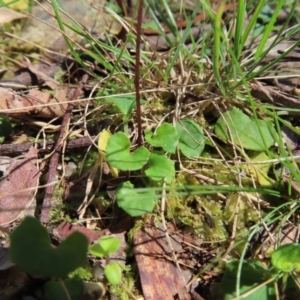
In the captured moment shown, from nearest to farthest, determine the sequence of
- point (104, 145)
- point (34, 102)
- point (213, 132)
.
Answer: point (104, 145)
point (213, 132)
point (34, 102)

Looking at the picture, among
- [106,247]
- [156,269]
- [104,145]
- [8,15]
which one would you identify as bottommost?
[156,269]

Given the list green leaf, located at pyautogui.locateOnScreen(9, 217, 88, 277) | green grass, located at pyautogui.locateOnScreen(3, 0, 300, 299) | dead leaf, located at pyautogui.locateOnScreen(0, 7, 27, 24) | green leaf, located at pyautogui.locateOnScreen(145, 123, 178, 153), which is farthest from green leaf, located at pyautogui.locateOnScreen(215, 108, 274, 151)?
dead leaf, located at pyautogui.locateOnScreen(0, 7, 27, 24)

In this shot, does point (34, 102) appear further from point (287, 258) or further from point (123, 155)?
point (287, 258)

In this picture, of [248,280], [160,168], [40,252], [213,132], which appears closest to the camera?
[40,252]

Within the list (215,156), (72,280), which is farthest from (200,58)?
(72,280)

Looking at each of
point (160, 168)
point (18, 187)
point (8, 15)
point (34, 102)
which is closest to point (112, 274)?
point (160, 168)

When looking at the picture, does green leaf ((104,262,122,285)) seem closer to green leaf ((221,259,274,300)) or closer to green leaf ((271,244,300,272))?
green leaf ((221,259,274,300))

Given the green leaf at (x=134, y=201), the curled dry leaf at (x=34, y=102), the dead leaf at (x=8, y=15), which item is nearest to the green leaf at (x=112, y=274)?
the green leaf at (x=134, y=201)
